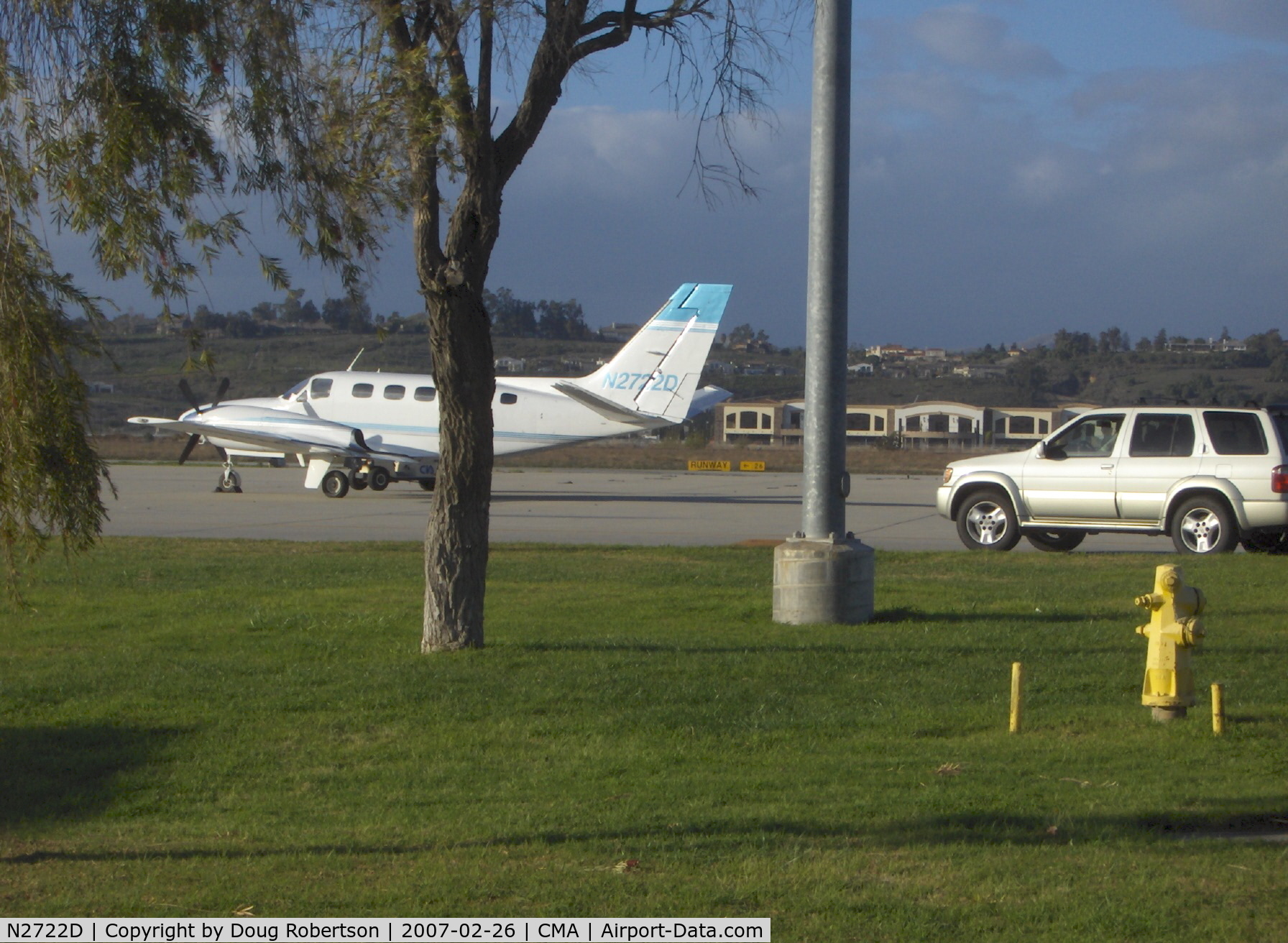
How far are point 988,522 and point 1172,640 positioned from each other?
413 inches

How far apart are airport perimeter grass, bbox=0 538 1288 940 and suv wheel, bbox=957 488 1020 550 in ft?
16.7

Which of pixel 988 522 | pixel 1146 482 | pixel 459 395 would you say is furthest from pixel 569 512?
pixel 459 395

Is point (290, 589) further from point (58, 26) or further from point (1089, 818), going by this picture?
point (1089, 818)

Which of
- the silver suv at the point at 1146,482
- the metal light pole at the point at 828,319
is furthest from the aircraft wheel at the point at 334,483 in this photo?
the metal light pole at the point at 828,319

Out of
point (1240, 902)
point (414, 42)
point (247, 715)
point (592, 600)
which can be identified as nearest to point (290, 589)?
point (592, 600)

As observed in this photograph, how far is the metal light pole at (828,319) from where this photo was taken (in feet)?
35.9

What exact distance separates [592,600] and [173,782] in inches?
242

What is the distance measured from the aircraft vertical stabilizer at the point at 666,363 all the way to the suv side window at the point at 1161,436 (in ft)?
46.4

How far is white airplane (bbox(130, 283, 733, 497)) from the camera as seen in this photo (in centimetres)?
2989

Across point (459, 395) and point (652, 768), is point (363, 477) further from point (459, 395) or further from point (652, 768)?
point (652, 768)

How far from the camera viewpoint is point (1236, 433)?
16188 millimetres

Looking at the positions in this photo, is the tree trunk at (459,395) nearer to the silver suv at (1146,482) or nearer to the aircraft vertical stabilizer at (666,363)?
the silver suv at (1146,482)

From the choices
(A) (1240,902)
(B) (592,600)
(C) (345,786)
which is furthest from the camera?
(B) (592,600)

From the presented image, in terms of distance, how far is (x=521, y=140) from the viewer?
30.9 ft
